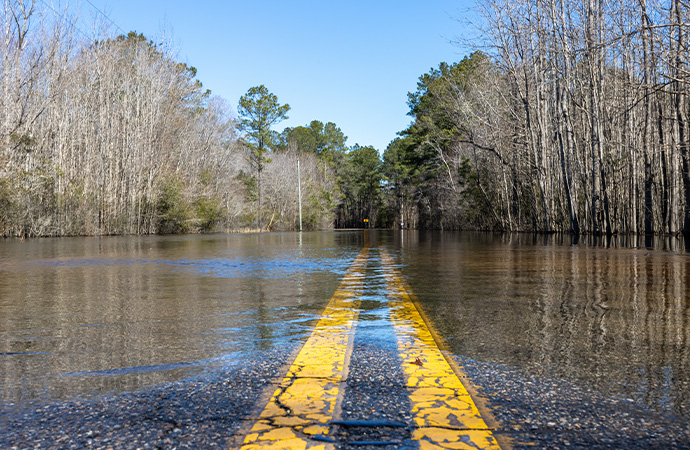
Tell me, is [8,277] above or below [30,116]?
below

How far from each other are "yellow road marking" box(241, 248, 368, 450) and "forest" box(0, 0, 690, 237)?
10.1 m

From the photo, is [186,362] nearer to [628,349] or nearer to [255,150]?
[628,349]

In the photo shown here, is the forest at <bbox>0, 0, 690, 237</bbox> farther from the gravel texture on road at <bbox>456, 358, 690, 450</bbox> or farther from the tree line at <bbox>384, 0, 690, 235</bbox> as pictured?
the gravel texture on road at <bbox>456, 358, 690, 450</bbox>

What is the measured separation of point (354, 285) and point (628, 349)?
12.0 feet

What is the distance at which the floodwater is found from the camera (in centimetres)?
242

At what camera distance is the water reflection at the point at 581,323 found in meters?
2.39

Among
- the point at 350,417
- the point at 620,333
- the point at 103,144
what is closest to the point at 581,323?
the point at 620,333

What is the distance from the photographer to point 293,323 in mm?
3852

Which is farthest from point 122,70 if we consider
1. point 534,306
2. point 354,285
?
point 534,306

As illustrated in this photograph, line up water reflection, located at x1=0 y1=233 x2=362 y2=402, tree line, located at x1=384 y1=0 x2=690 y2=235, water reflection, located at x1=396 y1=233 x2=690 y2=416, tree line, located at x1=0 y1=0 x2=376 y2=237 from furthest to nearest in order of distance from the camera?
1. tree line, located at x1=0 y1=0 x2=376 y2=237
2. tree line, located at x1=384 y1=0 x2=690 y2=235
3. water reflection, located at x1=0 y1=233 x2=362 y2=402
4. water reflection, located at x1=396 y1=233 x2=690 y2=416

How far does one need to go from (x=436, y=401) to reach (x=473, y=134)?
3057 cm

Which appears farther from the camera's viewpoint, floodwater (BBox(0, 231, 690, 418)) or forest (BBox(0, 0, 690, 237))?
forest (BBox(0, 0, 690, 237))

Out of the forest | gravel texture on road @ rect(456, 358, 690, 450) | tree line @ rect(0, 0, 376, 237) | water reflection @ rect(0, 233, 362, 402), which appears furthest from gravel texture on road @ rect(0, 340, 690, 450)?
tree line @ rect(0, 0, 376, 237)

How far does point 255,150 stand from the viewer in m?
58.6
